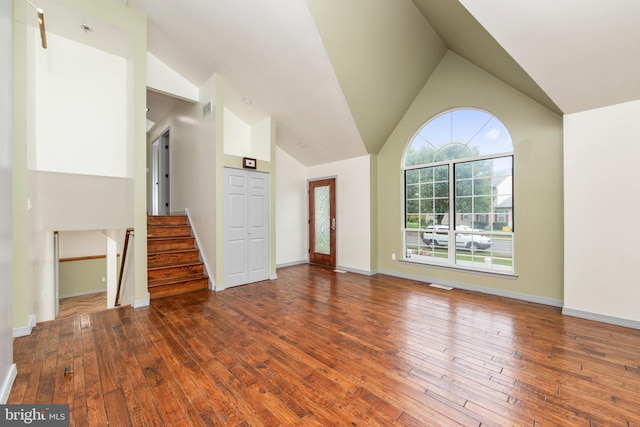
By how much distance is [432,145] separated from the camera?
15.9 ft

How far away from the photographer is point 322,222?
648cm

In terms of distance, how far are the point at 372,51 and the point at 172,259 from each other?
15.5 ft

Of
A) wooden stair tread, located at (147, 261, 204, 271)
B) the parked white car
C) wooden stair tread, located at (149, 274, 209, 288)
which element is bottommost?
wooden stair tread, located at (149, 274, 209, 288)

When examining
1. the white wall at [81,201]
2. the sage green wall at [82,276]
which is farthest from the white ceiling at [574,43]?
the sage green wall at [82,276]

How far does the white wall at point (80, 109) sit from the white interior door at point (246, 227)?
195cm

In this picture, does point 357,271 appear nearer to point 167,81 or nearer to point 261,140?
point 261,140

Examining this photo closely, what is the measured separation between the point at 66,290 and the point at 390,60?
9.04 meters

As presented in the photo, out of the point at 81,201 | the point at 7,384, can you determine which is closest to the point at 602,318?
the point at 7,384

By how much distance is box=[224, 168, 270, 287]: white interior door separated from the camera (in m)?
4.57

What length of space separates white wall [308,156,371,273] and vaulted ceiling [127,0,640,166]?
54 centimetres

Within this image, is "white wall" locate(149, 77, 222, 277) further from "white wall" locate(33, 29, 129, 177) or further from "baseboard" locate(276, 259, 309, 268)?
"baseboard" locate(276, 259, 309, 268)

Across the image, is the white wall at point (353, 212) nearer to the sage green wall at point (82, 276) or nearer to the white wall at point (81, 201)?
the white wall at point (81, 201)

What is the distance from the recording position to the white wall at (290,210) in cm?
629

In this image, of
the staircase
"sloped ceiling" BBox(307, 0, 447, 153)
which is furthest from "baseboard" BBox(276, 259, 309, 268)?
"sloped ceiling" BBox(307, 0, 447, 153)
